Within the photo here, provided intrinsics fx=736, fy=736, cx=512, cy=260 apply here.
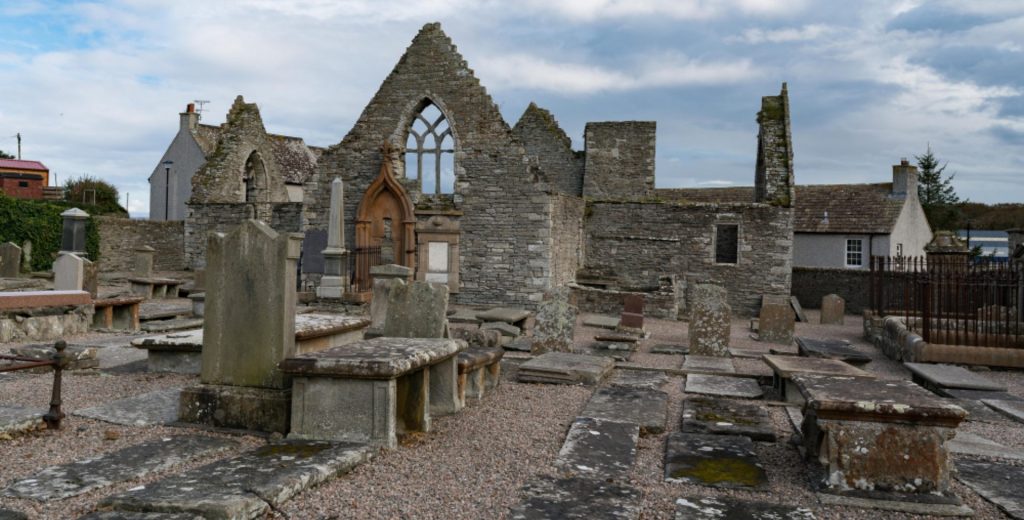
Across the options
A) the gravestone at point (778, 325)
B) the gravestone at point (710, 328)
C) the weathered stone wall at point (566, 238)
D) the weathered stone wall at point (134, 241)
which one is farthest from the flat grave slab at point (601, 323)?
the weathered stone wall at point (134, 241)

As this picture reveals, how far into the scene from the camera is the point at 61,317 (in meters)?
11.8

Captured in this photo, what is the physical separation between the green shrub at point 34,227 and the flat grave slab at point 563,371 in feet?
70.4

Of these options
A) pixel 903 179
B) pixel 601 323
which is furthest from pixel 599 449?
pixel 903 179

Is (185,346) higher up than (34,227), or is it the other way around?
(34,227)

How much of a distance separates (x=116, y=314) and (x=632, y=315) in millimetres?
10005

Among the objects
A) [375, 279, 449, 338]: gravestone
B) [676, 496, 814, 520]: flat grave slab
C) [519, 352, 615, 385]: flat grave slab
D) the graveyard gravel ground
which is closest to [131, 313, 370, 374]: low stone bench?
the graveyard gravel ground

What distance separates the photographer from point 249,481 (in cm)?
430

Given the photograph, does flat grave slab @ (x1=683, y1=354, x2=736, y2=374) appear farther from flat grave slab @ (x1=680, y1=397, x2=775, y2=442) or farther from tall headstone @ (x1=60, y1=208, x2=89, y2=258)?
tall headstone @ (x1=60, y1=208, x2=89, y2=258)

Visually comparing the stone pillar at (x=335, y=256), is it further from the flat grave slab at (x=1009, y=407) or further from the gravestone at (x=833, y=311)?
the gravestone at (x=833, y=311)

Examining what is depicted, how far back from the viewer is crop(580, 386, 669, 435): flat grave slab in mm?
6895

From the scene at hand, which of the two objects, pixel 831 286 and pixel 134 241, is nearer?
pixel 831 286

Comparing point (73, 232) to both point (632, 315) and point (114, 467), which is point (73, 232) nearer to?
point (632, 315)

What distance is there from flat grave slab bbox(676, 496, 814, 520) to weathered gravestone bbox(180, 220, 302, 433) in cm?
315

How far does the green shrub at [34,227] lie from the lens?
24.7 metres
